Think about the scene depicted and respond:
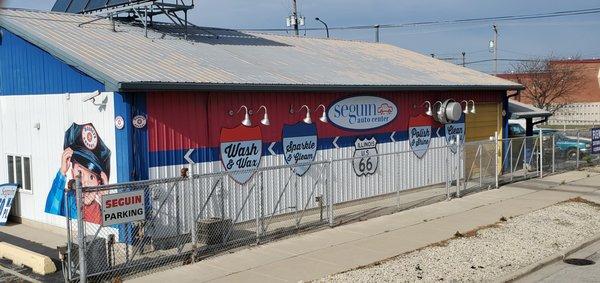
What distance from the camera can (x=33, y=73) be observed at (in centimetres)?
1357

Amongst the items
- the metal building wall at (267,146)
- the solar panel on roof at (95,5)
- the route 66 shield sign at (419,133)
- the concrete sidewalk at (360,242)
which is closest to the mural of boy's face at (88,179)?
the metal building wall at (267,146)

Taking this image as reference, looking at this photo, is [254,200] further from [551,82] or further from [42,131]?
[551,82]

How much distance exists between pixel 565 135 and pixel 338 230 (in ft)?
53.9

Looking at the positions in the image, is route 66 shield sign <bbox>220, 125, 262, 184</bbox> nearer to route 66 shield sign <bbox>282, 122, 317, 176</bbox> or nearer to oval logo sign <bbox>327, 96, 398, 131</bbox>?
route 66 shield sign <bbox>282, 122, 317, 176</bbox>

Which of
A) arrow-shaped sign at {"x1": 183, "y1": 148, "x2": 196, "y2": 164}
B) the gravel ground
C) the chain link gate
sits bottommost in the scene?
the gravel ground

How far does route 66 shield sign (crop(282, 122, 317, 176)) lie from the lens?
14.7 meters

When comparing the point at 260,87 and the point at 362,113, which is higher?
the point at 260,87

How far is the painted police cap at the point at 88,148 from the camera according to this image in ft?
39.2

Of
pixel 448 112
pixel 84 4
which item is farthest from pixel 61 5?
pixel 448 112

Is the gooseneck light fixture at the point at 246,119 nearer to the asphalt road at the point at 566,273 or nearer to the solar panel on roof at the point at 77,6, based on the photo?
the asphalt road at the point at 566,273

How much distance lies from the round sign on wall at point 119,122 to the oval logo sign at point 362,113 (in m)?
5.90

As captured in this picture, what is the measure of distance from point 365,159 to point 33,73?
8.40 m

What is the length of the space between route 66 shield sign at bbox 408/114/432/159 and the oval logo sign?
3.16 feet

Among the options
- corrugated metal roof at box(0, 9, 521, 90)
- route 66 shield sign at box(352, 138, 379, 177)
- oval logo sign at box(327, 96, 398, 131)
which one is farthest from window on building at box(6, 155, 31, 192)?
route 66 shield sign at box(352, 138, 379, 177)
